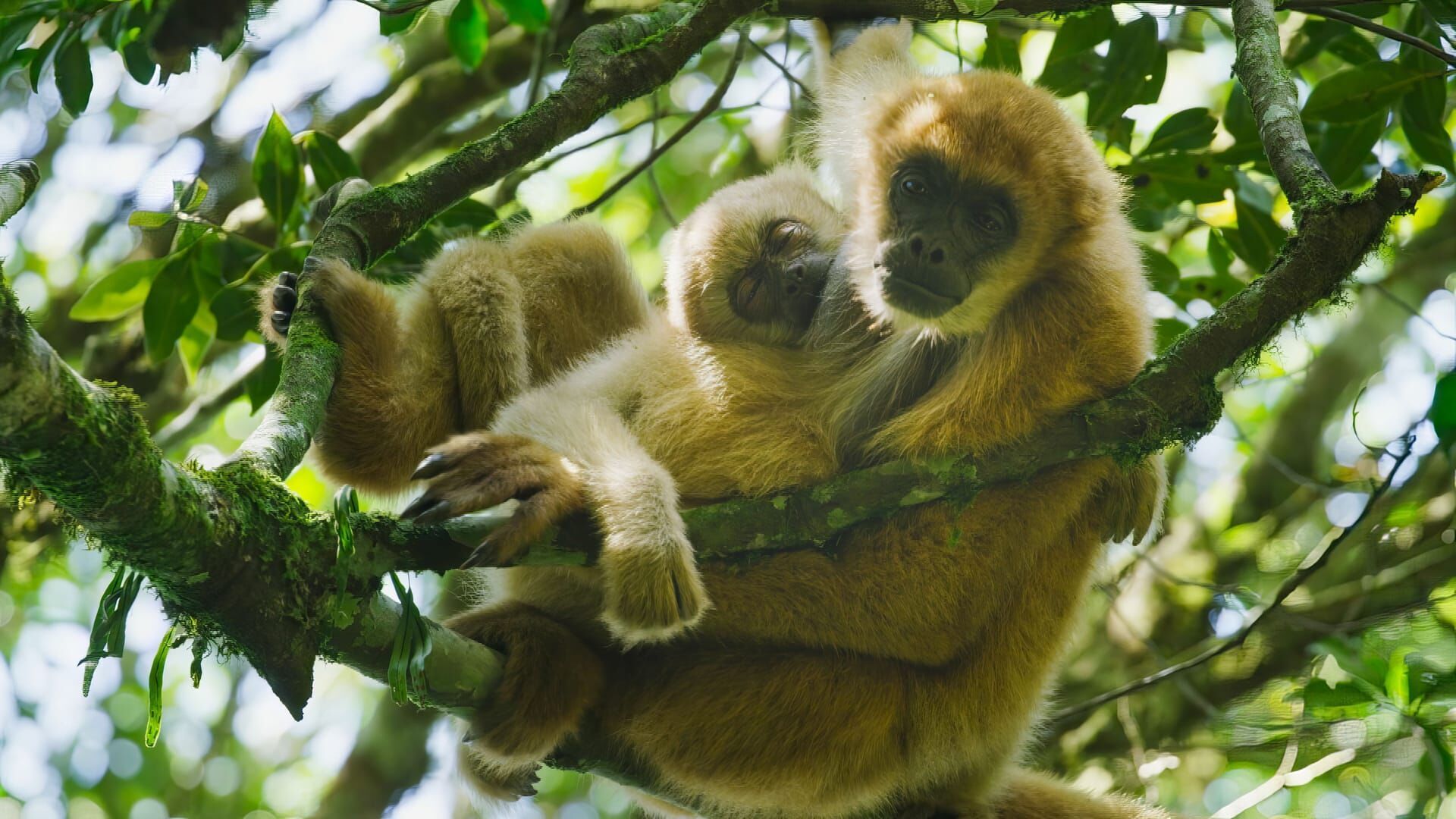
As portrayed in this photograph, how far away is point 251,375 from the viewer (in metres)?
6.38

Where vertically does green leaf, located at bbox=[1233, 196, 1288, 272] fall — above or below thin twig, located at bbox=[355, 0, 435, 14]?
below

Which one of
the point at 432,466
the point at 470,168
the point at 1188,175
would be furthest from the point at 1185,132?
the point at 432,466

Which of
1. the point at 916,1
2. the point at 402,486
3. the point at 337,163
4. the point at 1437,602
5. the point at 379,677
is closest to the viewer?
the point at 379,677

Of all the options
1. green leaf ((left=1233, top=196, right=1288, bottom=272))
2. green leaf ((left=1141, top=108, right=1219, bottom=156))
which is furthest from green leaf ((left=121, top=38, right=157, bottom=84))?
green leaf ((left=1233, top=196, right=1288, bottom=272))

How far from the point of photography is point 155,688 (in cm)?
313

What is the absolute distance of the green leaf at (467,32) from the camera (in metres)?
5.77

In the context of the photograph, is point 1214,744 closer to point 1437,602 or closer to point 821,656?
point 1437,602

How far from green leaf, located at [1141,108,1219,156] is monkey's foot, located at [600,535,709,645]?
4021mm

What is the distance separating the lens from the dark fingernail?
12.4ft

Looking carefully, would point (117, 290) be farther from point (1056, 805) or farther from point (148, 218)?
point (1056, 805)

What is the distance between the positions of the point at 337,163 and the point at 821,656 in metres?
3.90

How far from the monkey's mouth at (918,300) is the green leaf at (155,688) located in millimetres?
3079

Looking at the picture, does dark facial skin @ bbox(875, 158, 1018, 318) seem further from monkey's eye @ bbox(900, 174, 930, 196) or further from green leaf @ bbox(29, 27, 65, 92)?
green leaf @ bbox(29, 27, 65, 92)

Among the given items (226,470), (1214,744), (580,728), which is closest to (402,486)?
(580,728)
